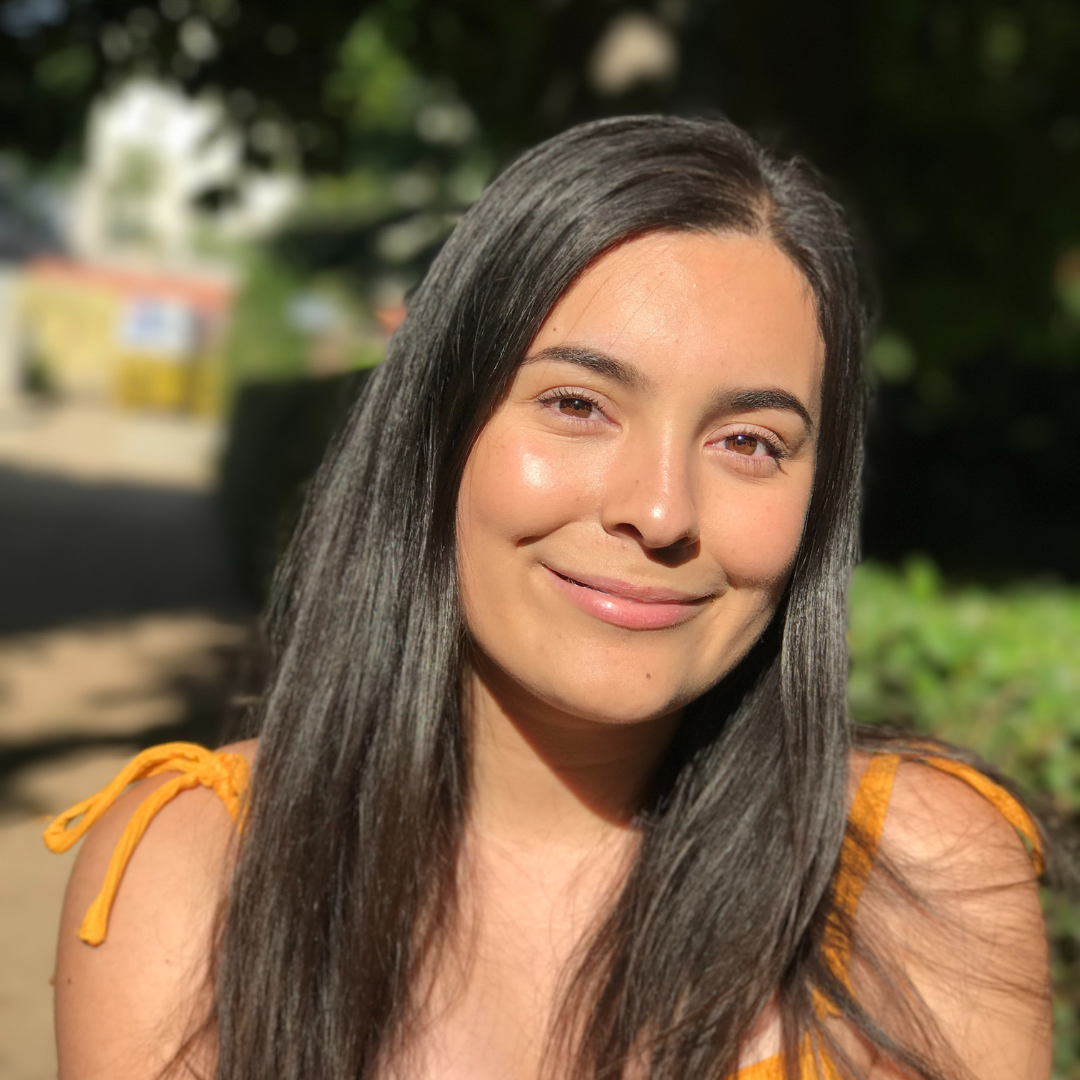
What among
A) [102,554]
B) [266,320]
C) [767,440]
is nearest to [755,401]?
[767,440]

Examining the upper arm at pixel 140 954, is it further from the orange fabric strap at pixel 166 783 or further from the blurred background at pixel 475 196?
the blurred background at pixel 475 196

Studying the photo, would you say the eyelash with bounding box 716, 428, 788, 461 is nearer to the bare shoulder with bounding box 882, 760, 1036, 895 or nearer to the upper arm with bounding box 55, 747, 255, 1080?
the bare shoulder with bounding box 882, 760, 1036, 895

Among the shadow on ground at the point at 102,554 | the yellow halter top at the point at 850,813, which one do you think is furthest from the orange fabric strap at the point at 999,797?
the shadow on ground at the point at 102,554

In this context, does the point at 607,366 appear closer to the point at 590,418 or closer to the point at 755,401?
the point at 590,418

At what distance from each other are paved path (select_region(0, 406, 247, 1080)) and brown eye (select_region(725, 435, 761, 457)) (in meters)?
1.27

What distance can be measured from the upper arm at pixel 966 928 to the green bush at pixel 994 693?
951 mm

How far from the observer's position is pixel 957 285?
32.7 ft

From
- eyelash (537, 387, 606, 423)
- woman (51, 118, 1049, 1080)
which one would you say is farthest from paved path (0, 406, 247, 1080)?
eyelash (537, 387, 606, 423)

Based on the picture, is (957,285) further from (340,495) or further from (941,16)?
(340,495)

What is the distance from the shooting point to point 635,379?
1671mm

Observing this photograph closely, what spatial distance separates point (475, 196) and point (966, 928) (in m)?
1.27

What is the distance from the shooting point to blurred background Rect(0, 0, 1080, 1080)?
11.6 feet

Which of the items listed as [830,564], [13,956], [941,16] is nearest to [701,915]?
[830,564]

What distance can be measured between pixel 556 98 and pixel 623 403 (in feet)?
19.9
